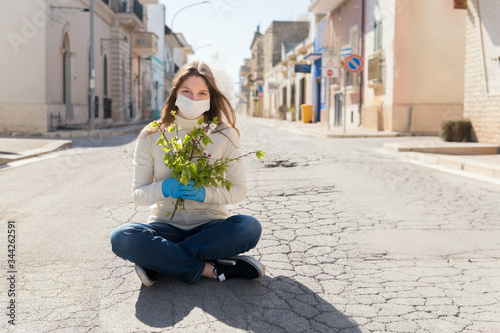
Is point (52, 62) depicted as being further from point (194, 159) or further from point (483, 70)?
point (194, 159)

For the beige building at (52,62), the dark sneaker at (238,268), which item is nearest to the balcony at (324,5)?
the beige building at (52,62)

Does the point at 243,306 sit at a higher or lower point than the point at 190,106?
lower

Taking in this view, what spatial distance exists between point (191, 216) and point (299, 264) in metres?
0.83

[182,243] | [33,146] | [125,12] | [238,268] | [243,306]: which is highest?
[125,12]

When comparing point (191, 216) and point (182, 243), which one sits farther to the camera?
point (191, 216)

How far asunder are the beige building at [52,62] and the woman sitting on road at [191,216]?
15976 mm

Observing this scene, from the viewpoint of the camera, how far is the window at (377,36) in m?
19.1

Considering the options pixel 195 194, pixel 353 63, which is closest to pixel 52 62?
pixel 353 63

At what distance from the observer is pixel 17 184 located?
734 centimetres

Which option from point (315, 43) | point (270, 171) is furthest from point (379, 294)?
point (315, 43)

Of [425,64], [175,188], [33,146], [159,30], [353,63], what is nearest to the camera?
[175,188]

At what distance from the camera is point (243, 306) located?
2764 millimetres

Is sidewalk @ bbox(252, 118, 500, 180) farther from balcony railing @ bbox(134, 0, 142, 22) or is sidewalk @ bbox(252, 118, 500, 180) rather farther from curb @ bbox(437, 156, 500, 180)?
balcony railing @ bbox(134, 0, 142, 22)

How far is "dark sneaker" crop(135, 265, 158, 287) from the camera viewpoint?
299 cm
